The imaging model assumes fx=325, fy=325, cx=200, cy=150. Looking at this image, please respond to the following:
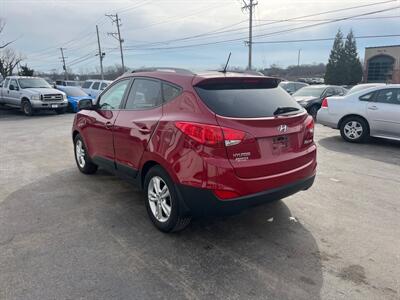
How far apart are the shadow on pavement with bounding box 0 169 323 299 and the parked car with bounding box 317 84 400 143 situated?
5065 millimetres

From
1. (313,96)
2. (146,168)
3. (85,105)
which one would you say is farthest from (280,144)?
(313,96)

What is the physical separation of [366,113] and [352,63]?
5860cm

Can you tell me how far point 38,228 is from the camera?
12.1 ft

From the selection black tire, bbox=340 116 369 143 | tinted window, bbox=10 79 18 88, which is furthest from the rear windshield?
tinted window, bbox=10 79 18 88

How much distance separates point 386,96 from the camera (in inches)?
311

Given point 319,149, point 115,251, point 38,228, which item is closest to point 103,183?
point 38,228

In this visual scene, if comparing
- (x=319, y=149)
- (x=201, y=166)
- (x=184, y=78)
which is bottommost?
(x=319, y=149)

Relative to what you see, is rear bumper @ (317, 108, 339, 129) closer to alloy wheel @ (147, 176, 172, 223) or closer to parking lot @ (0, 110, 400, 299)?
parking lot @ (0, 110, 400, 299)

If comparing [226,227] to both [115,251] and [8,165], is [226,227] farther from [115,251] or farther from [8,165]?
[8,165]

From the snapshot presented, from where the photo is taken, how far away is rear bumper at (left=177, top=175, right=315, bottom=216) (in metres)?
2.99

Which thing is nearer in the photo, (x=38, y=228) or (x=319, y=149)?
(x=38, y=228)

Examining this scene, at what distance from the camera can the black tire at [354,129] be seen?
8.28m

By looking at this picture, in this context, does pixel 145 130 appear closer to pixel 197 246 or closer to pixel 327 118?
pixel 197 246

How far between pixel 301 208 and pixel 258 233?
3.09 ft
